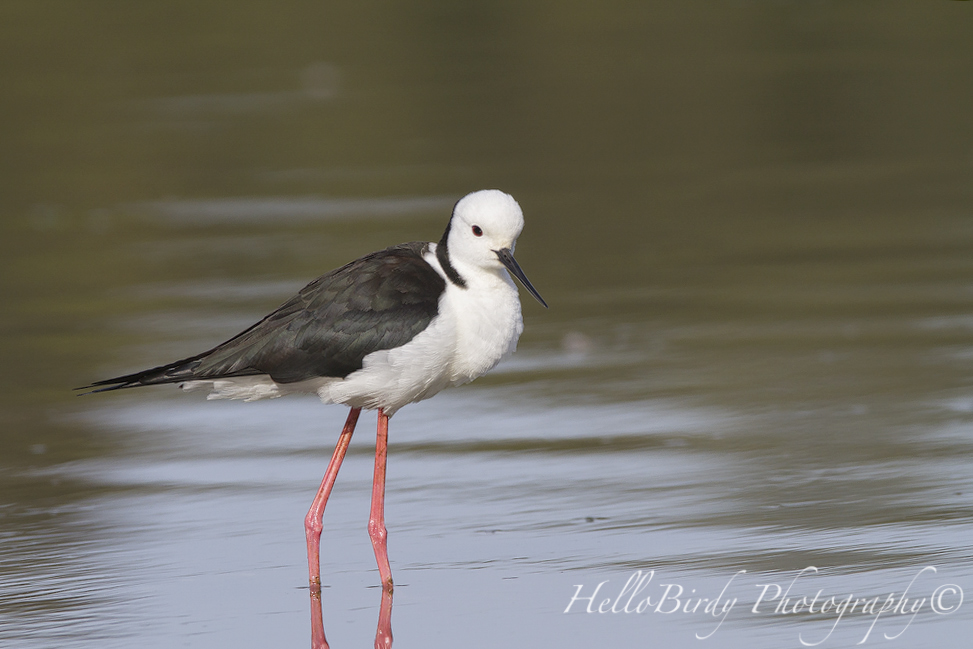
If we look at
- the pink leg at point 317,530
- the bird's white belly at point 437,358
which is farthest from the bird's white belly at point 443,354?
the pink leg at point 317,530

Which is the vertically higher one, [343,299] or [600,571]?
[343,299]

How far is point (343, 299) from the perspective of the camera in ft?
18.3

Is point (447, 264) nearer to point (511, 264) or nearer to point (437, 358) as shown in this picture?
point (511, 264)

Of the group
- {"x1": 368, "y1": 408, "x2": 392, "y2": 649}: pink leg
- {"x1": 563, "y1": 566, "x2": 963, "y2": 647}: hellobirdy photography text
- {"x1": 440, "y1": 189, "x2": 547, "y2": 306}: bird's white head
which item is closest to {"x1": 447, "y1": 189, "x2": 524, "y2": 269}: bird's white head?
{"x1": 440, "y1": 189, "x2": 547, "y2": 306}: bird's white head

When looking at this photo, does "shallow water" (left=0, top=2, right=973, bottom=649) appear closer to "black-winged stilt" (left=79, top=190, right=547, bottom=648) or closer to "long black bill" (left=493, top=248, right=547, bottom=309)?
"black-winged stilt" (left=79, top=190, right=547, bottom=648)

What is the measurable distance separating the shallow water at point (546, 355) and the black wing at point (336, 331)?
0.65 m

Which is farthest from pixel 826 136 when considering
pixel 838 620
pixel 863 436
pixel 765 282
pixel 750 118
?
pixel 838 620

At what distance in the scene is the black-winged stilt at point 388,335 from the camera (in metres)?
5.46

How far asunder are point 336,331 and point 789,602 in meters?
1.84

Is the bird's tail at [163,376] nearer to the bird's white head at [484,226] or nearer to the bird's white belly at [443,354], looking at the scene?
the bird's white belly at [443,354]

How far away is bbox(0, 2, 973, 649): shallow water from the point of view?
5066 mm

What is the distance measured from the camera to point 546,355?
A: 8.09 m

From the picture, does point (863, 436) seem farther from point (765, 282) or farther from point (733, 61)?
point (733, 61)

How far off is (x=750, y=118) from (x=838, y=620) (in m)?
→ 10.2
